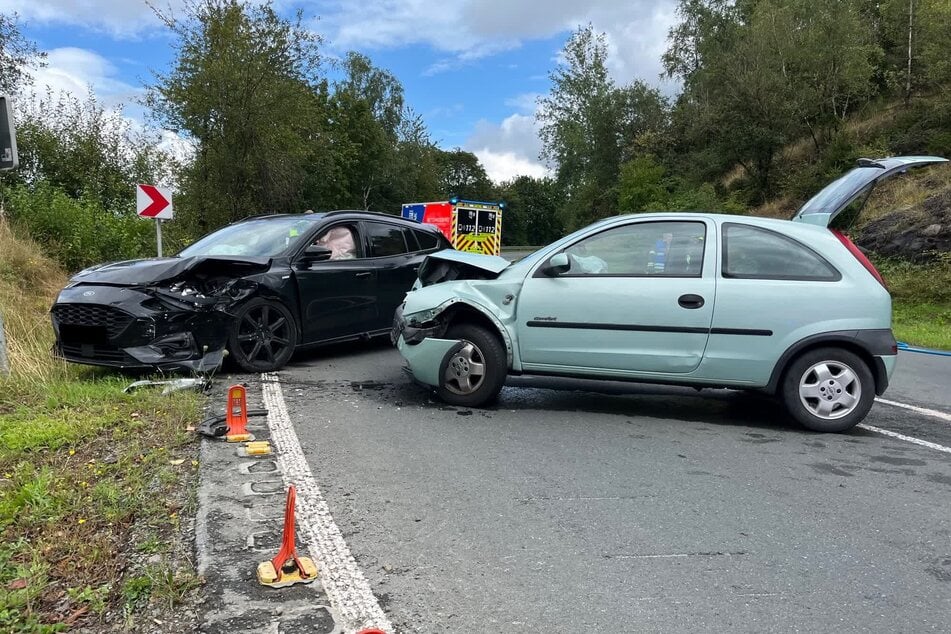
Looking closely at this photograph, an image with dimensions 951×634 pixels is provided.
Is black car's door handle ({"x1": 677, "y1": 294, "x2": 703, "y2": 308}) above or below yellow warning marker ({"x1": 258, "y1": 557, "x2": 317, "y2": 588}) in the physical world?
above

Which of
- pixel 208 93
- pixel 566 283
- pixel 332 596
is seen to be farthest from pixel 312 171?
pixel 332 596

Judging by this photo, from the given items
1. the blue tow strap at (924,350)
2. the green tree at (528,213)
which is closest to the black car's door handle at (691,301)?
the blue tow strap at (924,350)

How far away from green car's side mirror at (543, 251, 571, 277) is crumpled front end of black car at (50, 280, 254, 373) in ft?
10.2

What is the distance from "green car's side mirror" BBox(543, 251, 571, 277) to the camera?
5266 millimetres

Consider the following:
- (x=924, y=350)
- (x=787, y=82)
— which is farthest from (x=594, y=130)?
(x=924, y=350)

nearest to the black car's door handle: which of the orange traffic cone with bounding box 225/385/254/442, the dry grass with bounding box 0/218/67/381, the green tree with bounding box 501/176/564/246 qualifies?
the orange traffic cone with bounding box 225/385/254/442

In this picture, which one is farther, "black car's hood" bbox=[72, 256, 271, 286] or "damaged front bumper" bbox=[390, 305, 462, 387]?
"black car's hood" bbox=[72, 256, 271, 286]

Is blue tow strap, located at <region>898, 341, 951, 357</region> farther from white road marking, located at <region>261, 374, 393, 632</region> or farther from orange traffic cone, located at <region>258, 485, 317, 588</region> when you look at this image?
orange traffic cone, located at <region>258, 485, 317, 588</region>

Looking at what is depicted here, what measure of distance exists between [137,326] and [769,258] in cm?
530

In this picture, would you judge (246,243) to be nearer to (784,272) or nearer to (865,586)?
(784,272)

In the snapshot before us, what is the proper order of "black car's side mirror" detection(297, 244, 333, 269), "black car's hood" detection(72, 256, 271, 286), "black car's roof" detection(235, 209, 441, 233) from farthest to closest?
"black car's roof" detection(235, 209, 441, 233) → "black car's side mirror" detection(297, 244, 333, 269) → "black car's hood" detection(72, 256, 271, 286)

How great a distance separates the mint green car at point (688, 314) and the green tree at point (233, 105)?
1389 centimetres

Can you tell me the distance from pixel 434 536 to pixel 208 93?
16491 mm

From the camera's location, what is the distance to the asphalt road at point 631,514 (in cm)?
257
